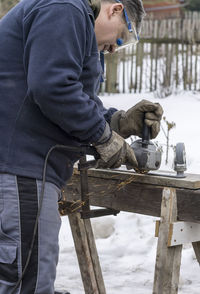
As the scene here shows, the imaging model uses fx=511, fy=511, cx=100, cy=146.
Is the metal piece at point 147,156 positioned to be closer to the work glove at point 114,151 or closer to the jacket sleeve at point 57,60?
the work glove at point 114,151

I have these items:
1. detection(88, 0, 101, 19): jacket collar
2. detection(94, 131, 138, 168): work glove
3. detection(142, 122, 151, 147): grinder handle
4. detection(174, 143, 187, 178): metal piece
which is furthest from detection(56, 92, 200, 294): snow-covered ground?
detection(88, 0, 101, 19): jacket collar

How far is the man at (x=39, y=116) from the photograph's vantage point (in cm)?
212

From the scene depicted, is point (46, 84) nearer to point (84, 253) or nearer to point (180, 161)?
point (180, 161)

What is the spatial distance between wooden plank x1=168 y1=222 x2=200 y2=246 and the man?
2.43 ft

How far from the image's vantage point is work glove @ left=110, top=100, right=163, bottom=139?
117 inches

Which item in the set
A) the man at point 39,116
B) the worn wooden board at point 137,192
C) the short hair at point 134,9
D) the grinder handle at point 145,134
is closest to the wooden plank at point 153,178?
the worn wooden board at point 137,192

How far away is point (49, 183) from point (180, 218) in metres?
0.90

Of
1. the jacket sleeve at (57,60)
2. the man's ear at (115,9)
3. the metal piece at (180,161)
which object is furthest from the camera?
the metal piece at (180,161)

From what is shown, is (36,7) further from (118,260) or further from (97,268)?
(118,260)

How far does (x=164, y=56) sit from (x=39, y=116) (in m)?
10.3

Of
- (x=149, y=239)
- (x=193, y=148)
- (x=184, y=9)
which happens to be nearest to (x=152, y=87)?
(x=193, y=148)

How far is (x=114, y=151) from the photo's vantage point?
102 inches

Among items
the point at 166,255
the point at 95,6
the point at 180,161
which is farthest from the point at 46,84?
the point at 166,255

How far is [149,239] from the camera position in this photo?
4.92 meters
